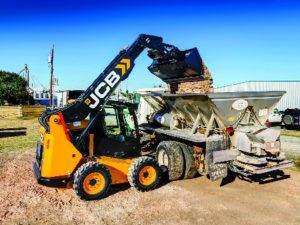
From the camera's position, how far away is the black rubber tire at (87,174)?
6582 millimetres

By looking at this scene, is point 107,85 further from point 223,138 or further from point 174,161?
point 223,138

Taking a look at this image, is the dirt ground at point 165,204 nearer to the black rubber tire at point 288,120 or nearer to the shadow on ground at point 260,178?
the shadow on ground at point 260,178

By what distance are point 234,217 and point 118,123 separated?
3308 mm

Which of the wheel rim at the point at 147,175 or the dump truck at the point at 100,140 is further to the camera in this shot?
the wheel rim at the point at 147,175

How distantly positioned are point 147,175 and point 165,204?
3.08ft

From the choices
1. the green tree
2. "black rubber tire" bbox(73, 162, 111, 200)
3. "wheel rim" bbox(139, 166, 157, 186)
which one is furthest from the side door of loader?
the green tree

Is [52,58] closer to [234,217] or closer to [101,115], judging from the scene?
[101,115]

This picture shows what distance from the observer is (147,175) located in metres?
7.54

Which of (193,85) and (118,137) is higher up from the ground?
(193,85)

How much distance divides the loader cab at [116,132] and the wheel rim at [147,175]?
60 cm

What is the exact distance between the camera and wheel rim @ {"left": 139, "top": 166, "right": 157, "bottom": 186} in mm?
7402

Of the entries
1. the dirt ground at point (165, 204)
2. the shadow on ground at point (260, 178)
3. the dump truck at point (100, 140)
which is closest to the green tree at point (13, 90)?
the dirt ground at point (165, 204)

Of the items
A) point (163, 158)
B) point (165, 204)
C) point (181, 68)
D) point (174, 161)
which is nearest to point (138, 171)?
point (165, 204)

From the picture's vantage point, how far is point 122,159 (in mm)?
7668
